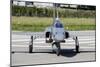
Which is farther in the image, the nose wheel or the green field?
the nose wheel

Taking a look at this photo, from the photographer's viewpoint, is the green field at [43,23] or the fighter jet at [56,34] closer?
the green field at [43,23]

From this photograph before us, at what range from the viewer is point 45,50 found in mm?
5266

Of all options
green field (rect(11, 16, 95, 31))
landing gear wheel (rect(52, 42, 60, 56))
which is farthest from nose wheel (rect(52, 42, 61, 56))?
green field (rect(11, 16, 95, 31))

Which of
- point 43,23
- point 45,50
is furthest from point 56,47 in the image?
point 43,23

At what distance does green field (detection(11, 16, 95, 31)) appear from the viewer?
16.5 ft

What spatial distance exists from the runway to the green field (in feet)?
0.29

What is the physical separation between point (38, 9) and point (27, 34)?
0.48 metres

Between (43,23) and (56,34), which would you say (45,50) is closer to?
(56,34)

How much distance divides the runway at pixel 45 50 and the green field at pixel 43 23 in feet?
0.29

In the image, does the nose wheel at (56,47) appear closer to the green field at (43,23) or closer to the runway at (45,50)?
the runway at (45,50)

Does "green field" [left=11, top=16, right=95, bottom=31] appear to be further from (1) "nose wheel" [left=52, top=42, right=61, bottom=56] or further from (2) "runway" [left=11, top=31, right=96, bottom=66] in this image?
(1) "nose wheel" [left=52, top=42, right=61, bottom=56]

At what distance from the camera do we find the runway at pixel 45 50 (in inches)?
198

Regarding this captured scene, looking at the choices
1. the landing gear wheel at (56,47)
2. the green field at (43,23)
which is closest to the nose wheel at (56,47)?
the landing gear wheel at (56,47)
